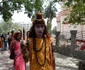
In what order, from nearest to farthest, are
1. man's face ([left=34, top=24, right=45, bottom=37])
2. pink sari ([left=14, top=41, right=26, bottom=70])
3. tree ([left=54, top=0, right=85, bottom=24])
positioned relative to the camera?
man's face ([left=34, top=24, right=45, bottom=37]), pink sari ([left=14, top=41, right=26, bottom=70]), tree ([left=54, top=0, right=85, bottom=24])

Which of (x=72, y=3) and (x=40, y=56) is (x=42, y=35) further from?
(x=72, y=3)

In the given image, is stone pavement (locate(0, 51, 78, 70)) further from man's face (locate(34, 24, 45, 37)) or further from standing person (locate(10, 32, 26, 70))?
man's face (locate(34, 24, 45, 37))

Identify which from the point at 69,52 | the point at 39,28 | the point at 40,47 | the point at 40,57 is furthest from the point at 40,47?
the point at 69,52

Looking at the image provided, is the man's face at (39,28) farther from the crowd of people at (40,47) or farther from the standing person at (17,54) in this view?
the standing person at (17,54)

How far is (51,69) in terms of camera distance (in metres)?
4.55

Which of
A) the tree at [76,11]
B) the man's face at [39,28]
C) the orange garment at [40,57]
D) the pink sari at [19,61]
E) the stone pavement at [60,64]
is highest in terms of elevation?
the tree at [76,11]

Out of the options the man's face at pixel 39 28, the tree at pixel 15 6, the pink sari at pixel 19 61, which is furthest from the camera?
the tree at pixel 15 6

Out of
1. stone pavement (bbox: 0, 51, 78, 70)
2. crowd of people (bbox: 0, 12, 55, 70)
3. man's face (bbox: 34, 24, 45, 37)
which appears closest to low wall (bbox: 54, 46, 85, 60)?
stone pavement (bbox: 0, 51, 78, 70)

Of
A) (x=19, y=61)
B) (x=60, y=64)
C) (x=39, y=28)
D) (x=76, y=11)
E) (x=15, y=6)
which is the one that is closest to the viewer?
(x=39, y=28)

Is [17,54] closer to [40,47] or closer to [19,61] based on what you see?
[19,61]

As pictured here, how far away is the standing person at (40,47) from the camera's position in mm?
4480

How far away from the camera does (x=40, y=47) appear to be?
14.8ft

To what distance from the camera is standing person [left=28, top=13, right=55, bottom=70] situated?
4480 mm

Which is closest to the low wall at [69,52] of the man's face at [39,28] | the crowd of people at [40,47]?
the crowd of people at [40,47]
